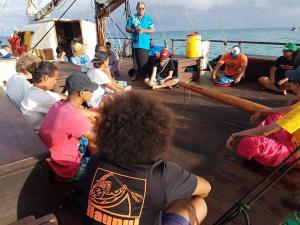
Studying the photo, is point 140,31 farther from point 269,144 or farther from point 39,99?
point 269,144

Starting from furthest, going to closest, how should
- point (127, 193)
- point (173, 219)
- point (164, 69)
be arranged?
point (164, 69), point (173, 219), point (127, 193)

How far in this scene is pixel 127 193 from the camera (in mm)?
1222

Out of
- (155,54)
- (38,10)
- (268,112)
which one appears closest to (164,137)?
(268,112)

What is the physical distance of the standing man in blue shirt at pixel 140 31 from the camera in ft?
19.8

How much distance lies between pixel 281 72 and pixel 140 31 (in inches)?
115

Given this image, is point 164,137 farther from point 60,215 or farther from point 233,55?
point 233,55

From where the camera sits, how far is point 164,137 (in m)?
1.32

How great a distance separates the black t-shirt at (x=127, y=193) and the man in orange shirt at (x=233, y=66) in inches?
194

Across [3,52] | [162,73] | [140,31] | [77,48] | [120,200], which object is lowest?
[162,73]

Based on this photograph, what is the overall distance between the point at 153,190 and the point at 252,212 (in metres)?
1.17

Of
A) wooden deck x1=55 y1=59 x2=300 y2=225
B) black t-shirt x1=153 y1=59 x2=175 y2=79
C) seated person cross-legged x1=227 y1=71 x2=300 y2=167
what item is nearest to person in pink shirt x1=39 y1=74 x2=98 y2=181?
wooden deck x1=55 y1=59 x2=300 y2=225

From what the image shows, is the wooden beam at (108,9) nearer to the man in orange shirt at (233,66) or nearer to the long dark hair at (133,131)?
the man in orange shirt at (233,66)

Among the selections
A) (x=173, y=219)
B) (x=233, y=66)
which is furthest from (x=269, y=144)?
(x=233, y=66)

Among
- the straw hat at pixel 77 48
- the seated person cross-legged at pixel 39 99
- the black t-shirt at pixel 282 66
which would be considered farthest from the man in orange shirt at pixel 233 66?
the seated person cross-legged at pixel 39 99
